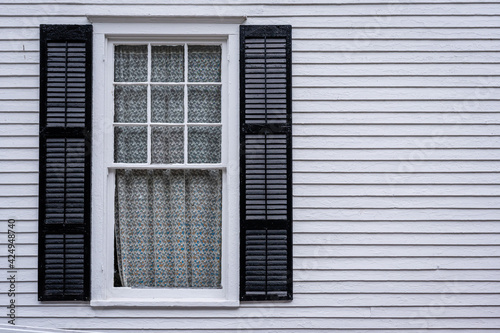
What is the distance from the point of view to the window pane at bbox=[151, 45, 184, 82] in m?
4.34

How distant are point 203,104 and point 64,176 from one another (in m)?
1.28

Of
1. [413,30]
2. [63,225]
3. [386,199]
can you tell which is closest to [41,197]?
[63,225]

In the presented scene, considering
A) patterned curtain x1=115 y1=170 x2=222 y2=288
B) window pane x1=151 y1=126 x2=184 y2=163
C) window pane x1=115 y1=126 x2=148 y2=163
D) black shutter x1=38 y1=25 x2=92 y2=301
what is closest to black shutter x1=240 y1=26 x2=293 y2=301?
patterned curtain x1=115 y1=170 x2=222 y2=288

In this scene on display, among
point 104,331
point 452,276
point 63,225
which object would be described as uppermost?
point 63,225

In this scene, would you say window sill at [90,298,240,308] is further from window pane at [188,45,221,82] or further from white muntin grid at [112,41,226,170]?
window pane at [188,45,221,82]

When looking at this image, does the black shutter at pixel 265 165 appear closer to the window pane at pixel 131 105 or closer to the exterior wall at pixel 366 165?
the exterior wall at pixel 366 165

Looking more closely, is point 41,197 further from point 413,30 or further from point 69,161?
point 413,30

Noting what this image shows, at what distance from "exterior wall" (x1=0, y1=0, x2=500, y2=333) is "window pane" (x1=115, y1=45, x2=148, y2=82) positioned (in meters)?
0.34

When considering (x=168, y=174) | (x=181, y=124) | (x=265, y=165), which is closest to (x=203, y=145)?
(x=181, y=124)

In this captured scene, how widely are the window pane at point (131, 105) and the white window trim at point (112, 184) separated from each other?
87 mm

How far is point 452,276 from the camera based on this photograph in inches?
167

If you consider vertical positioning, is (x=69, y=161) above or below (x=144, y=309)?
above

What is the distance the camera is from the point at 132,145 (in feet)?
14.1

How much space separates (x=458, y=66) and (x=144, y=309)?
3.33 meters
